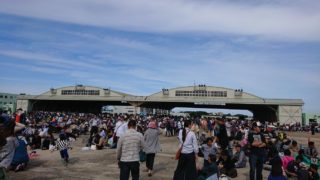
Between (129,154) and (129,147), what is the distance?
14 centimetres

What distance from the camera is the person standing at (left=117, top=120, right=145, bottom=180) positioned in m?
6.91

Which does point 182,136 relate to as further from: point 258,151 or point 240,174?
point 240,174

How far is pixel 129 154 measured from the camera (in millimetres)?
6926

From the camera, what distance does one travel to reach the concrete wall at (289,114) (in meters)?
46.5

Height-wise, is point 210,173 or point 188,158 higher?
point 188,158

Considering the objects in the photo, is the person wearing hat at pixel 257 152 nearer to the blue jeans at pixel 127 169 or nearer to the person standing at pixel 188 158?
the person standing at pixel 188 158

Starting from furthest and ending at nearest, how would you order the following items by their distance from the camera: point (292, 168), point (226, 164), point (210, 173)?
point (226, 164) < point (292, 168) < point (210, 173)

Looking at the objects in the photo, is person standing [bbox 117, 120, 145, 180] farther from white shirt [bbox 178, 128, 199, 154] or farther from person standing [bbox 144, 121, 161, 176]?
person standing [bbox 144, 121, 161, 176]

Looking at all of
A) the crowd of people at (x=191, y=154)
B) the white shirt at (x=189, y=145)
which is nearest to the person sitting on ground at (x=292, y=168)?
the crowd of people at (x=191, y=154)

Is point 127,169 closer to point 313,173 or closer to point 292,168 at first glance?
point 292,168

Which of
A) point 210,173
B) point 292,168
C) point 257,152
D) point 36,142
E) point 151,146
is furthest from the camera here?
point 36,142

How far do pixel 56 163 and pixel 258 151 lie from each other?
709cm

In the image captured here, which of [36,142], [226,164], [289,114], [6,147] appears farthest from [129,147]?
[289,114]

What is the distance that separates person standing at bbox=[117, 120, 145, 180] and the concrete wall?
4262 centimetres
